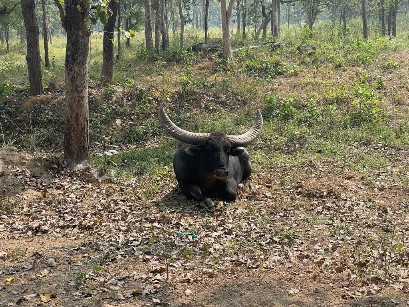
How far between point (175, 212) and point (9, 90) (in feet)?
29.8

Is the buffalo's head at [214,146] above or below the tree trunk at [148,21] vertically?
below

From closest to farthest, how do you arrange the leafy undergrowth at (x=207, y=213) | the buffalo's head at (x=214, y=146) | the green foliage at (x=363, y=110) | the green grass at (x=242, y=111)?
1. the leafy undergrowth at (x=207, y=213)
2. the buffalo's head at (x=214, y=146)
3. the green grass at (x=242, y=111)
4. the green foliage at (x=363, y=110)

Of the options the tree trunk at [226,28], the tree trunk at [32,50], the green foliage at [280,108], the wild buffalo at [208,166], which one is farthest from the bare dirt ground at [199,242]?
the tree trunk at [226,28]

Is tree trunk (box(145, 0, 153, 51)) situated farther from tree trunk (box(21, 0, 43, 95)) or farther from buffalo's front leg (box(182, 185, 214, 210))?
buffalo's front leg (box(182, 185, 214, 210))

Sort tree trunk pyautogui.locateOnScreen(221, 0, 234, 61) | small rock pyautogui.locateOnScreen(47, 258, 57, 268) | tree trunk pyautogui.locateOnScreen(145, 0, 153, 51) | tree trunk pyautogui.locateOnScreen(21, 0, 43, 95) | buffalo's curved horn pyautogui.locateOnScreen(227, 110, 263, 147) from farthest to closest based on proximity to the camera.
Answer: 1. tree trunk pyautogui.locateOnScreen(145, 0, 153, 51)
2. tree trunk pyautogui.locateOnScreen(221, 0, 234, 61)
3. tree trunk pyautogui.locateOnScreen(21, 0, 43, 95)
4. buffalo's curved horn pyautogui.locateOnScreen(227, 110, 263, 147)
5. small rock pyautogui.locateOnScreen(47, 258, 57, 268)

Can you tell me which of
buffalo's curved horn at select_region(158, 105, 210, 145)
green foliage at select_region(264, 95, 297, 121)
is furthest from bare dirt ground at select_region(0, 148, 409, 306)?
green foliage at select_region(264, 95, 297, 121)

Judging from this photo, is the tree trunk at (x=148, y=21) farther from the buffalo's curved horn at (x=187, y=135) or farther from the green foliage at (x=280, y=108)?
the buffalo's curved horn at (x=187, y=135)

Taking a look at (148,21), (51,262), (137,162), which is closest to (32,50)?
(137,162)

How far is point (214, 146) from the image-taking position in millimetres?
8859

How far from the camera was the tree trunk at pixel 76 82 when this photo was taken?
9.64 metres

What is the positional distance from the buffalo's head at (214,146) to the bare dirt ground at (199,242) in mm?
673

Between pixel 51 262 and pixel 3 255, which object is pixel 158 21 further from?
pixel 51 262

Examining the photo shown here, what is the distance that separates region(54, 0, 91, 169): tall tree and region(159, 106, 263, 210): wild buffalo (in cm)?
188

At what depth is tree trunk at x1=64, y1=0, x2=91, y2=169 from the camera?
31.6ft
